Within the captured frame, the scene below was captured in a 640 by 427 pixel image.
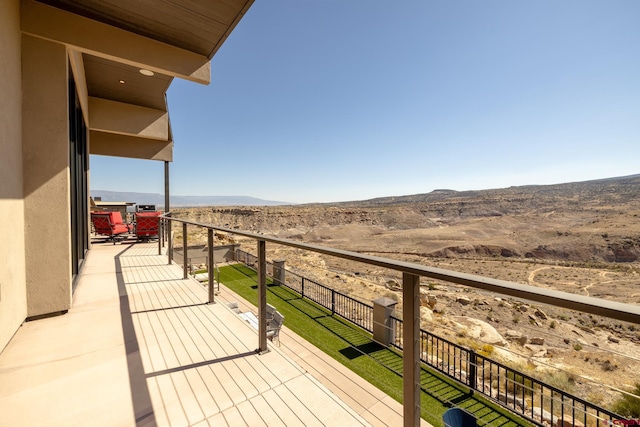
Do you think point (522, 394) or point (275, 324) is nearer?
point (275, 324)

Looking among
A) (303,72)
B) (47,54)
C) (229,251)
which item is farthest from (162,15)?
(303,72)

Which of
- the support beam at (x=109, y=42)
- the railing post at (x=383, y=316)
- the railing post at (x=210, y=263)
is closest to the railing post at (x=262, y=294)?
the railing post at (x=210, y=263)

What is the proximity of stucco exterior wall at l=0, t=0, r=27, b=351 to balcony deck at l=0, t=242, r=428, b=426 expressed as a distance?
12.1 inches

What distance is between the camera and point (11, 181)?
261cm

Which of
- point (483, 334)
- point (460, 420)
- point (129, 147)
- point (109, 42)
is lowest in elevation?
point (483, 334)

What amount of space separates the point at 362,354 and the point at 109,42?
7.24 meters

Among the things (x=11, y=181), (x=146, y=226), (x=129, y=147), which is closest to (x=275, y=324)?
(x=11, y=181)

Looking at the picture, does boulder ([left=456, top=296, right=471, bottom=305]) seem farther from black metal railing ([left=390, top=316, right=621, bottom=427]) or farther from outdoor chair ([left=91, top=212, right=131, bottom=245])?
outdoor chair ([left=91, top=212, right=131, bottom=245])

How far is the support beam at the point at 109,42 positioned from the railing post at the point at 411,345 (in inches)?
179

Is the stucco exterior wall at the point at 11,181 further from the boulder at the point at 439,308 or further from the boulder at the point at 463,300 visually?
the boulder at the point at 463,300

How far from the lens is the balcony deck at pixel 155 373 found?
6.00 feet

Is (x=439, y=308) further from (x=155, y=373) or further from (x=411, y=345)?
(x=411, y=345)

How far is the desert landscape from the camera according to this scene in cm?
983

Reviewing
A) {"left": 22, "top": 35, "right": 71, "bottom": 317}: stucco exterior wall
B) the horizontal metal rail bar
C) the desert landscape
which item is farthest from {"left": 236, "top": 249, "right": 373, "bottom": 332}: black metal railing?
the horizontal metal rail bar
